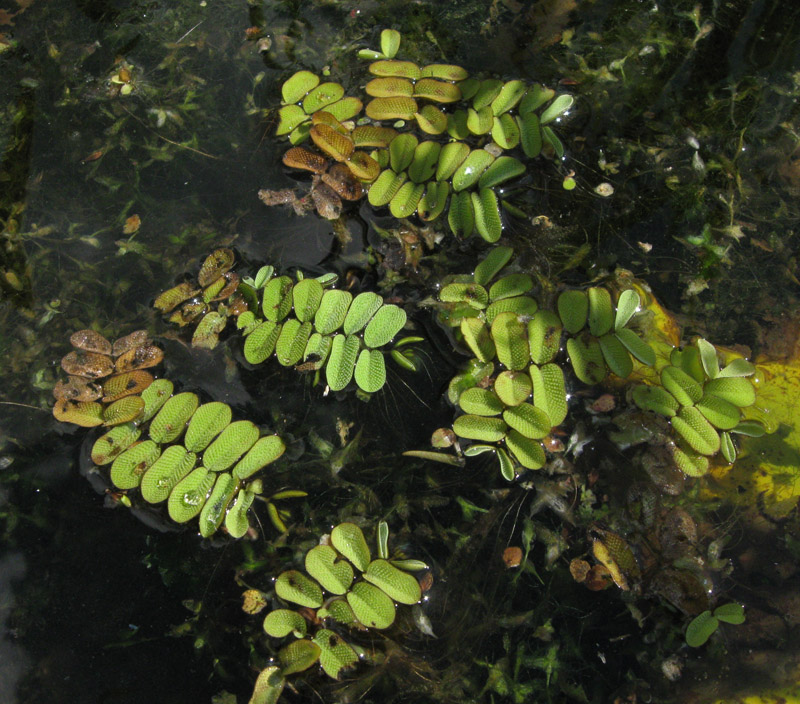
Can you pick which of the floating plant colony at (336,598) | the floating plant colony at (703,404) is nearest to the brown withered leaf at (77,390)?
the floating plant colony at (336,598)

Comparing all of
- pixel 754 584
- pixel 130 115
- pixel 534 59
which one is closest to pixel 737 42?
pixel 534 59

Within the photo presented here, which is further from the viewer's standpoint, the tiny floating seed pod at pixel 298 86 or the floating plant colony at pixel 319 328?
the tiny floating seed pod at pixel 298 86

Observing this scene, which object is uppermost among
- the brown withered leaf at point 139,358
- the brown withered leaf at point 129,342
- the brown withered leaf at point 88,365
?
the brown withered leaf at point 129,342

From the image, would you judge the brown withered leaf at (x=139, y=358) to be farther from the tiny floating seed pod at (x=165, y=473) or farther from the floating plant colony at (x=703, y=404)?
the floating plant colony at (x=703, y=404)

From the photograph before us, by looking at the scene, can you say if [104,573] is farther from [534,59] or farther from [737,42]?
[737,42]

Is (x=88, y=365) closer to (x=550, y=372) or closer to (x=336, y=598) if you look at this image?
(x=336, y=598)

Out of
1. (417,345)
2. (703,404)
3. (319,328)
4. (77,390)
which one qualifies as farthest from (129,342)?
(703,404)
